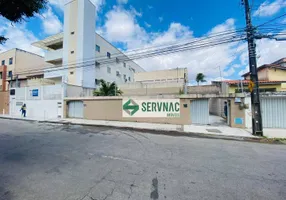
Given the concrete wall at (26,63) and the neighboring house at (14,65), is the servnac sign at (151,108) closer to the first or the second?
the concrete wall at (26,63)

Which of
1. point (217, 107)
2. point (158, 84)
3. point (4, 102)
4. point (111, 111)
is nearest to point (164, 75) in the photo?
point (158, 84)

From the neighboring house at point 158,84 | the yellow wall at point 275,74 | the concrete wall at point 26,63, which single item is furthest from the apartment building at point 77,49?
the yellow wall at point 275,74

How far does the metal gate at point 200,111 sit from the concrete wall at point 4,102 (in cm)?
2738

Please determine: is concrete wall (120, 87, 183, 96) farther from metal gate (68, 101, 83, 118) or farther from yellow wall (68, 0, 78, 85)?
yellow wall (68, 0, 78, 85)

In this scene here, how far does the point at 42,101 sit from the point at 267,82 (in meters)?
26.5

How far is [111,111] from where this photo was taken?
45.8 ft

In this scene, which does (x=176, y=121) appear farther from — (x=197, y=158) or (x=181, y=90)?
(x=197, y=158)

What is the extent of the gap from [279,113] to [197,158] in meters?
9.76

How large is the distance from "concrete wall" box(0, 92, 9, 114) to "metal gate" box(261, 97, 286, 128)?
32343 mm

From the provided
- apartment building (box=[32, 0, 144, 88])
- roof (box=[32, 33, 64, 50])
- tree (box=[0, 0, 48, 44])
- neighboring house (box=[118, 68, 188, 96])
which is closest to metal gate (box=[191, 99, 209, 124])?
neighboring house (box=[118, 68, 188, 96])

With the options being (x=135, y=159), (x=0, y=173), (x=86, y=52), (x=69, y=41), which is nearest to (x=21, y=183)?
(x=0, y=173)

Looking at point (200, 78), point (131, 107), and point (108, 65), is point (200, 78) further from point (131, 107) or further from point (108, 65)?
point (131, 107)

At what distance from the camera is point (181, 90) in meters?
16.9

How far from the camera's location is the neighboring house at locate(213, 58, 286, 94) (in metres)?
14.4
